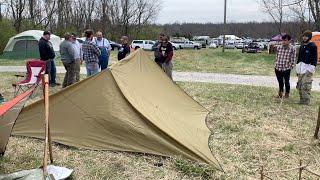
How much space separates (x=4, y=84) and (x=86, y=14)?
1972 inches

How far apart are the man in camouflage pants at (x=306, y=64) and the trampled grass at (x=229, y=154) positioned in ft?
2.72

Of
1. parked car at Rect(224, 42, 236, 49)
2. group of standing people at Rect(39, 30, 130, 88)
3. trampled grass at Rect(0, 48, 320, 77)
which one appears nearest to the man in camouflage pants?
group of standing people at Rect(39, 30, 130, 88)

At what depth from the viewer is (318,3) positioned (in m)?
31.2

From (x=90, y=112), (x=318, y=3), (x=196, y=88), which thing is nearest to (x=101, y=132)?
(x=90, y=112)

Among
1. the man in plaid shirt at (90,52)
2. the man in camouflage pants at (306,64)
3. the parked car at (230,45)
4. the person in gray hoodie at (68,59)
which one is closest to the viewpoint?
the man in camouflage pants at (306,64)

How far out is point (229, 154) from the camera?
5.99 m

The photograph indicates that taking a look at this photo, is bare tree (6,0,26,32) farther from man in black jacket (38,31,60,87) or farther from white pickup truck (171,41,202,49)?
man in black jacket (38,31,60,87)

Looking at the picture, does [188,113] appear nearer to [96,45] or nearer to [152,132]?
[152,132]

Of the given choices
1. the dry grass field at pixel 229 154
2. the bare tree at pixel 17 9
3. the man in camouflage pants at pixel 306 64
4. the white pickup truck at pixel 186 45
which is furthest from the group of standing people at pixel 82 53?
the white pickup truck at pixel 186 45

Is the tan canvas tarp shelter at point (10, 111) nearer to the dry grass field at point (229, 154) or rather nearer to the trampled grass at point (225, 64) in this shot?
the dry grass field at point (229, 154)

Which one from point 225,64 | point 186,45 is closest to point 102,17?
point 186,45

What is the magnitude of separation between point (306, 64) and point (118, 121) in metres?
5.19

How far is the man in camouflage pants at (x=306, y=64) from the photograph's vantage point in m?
9.45

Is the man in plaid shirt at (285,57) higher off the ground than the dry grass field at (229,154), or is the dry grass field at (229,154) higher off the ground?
the man in plaid shirt at (285,57)
